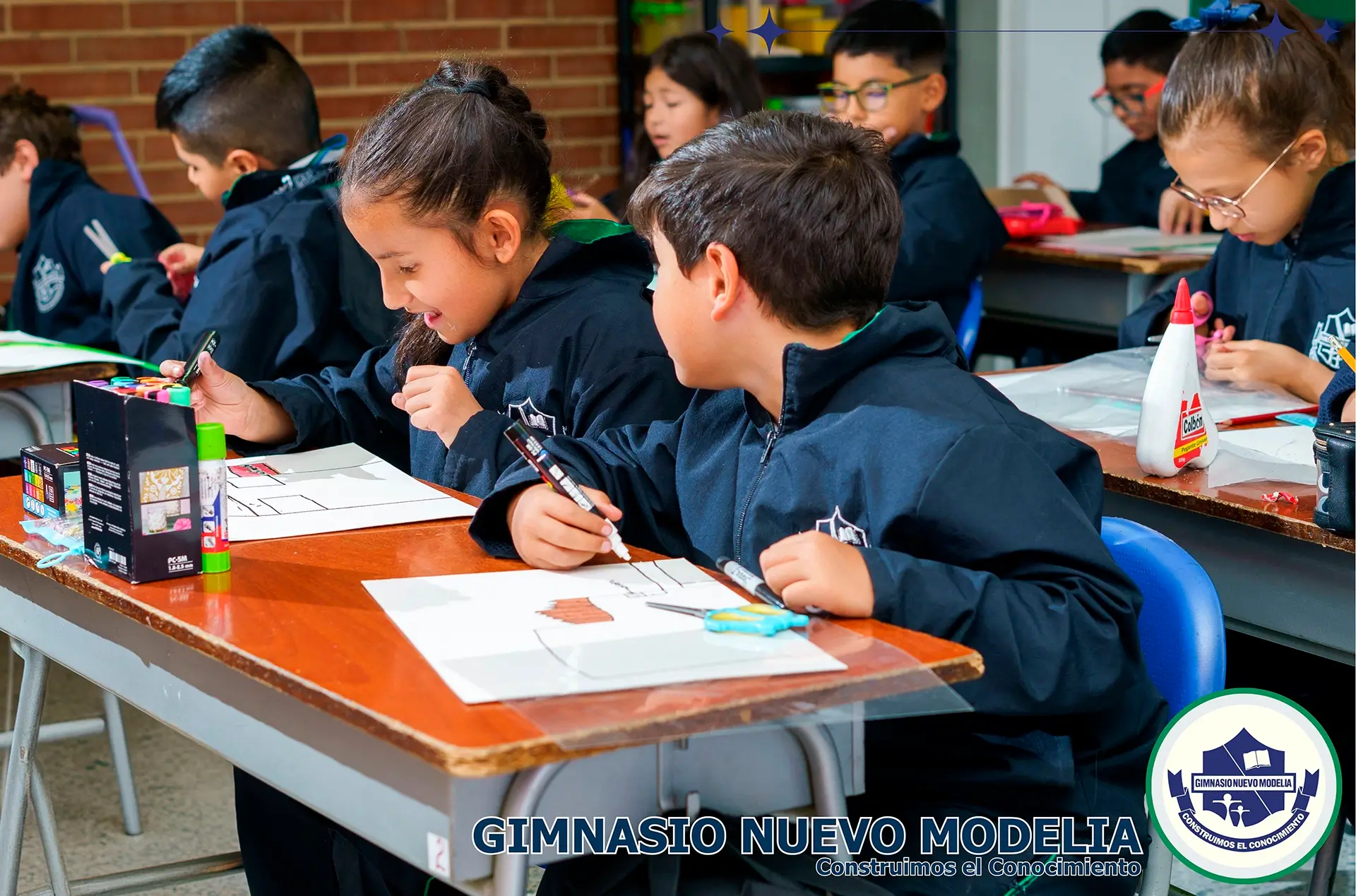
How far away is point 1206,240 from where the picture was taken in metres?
3.50

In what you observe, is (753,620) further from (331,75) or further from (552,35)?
(552,35)

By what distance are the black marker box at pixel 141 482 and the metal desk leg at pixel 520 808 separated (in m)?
0.43

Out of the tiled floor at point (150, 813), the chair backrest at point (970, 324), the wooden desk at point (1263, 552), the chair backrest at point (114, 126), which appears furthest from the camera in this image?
the chair backrest at point (114, 126)

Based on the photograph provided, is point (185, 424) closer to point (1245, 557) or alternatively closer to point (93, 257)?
point (1245, 557)

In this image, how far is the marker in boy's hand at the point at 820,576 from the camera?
1109mm

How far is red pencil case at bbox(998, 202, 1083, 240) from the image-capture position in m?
3.69

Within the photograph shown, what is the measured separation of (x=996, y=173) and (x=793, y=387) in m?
4.57

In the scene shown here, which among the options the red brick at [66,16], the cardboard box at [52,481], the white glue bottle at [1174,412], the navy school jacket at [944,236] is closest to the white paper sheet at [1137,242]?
the navy school jacket at [944,236]

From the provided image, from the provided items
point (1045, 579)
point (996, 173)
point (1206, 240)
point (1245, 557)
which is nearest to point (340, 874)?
point (1045, 579)

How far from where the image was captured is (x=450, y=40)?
15.5 feet

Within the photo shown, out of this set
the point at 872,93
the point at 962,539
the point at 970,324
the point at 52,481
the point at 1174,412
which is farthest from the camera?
the point at 872,93

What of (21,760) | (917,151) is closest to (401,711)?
(21,760)

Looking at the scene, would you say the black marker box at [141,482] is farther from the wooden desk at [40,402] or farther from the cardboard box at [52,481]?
the wooden desk at [40,402]

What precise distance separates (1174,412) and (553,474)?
77 centimetres
